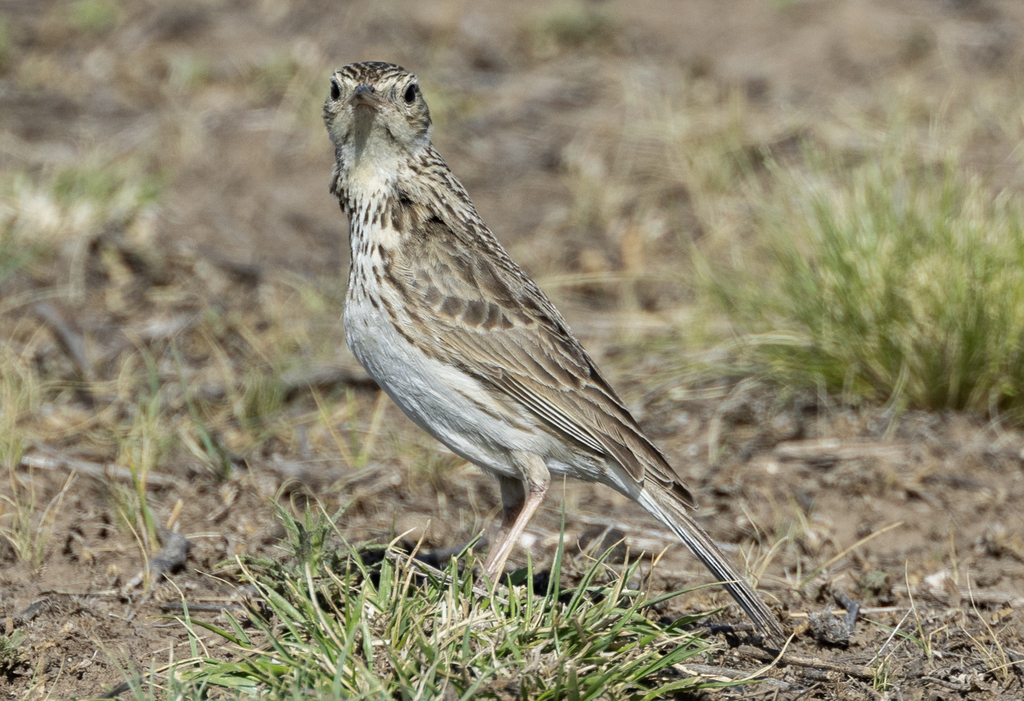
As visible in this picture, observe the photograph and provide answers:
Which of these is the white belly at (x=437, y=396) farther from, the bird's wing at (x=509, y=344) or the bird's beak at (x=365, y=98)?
the bird's beak at (x=365, y=98)

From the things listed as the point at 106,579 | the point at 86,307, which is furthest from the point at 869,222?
the point at 86,307

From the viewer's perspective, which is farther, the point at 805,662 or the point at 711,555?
the point at 711,555

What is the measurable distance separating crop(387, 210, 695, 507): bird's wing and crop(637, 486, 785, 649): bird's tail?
0.22ft

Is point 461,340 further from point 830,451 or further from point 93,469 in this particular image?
point 830,451

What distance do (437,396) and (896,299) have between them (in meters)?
3.10

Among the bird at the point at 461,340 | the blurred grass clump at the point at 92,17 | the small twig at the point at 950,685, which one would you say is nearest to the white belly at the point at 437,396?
the bird at the point at 461,340

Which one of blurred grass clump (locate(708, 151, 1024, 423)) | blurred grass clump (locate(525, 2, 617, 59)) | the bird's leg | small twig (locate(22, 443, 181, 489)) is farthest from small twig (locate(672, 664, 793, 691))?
blurred grass clump (locate(525, 2, 617, 59))

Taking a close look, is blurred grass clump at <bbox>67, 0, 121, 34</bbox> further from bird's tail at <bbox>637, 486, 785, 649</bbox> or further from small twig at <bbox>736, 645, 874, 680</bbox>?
small twig at <bbox>736, 645, 874, 680</bbox>

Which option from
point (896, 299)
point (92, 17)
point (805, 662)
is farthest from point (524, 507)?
point (92, 17)

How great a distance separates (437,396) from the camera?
179 inches

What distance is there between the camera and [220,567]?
487cm

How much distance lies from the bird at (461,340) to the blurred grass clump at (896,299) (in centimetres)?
218

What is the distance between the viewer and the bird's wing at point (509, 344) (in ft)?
15.3

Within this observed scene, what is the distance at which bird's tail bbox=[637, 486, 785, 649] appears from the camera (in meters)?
4.50
